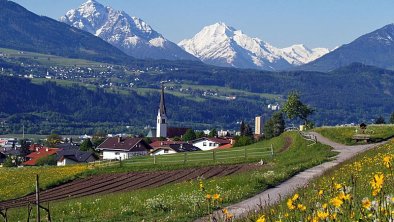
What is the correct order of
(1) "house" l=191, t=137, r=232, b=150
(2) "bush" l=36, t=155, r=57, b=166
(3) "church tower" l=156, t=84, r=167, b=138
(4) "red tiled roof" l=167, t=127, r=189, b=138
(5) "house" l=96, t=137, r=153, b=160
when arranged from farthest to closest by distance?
1. (4) "red tiled roof" l=167, t=127, r=189, b=138
2. (3) "church tower" l=156, t=84, r=167, b=138
3. (1) "house" l=191, t=137, r=232, b=150
4. (5) "house" l=96, t=137, r=153, b=160
5. (2) "bush" l=36, t=155, r=57, b=166

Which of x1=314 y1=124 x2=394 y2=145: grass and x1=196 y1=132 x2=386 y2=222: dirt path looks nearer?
x1=196 y1=132 x2=386 y2=222: dirt path

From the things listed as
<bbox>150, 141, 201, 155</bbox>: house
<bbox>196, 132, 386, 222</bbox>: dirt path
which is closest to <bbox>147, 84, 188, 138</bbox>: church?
<bbox>150, 141, 201, 155</bbox>: house

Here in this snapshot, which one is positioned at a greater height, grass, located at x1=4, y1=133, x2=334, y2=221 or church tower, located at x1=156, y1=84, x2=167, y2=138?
grass, located at x1=4, y1=133, x2=334, y2=221

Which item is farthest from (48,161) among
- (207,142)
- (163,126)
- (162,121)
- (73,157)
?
(163,126)

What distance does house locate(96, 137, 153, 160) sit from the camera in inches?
4377

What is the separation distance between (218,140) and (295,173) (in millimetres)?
87128

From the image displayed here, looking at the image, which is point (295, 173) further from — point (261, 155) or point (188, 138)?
point (188, 138)

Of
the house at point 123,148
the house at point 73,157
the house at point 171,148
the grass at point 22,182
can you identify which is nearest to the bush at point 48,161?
the house at point 73,157

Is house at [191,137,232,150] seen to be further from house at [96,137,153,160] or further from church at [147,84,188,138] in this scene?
church at [147,84,188,138]

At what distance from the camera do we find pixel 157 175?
43.2 metres

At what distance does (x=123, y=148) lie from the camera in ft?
378

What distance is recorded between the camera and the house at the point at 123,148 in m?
111

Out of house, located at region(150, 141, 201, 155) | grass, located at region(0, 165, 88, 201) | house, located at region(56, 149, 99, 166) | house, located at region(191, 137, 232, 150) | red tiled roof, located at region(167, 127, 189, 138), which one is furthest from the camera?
red tiled roof, located at region(167, 127, 189, 138)

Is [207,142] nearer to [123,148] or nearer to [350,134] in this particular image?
[123,148]
